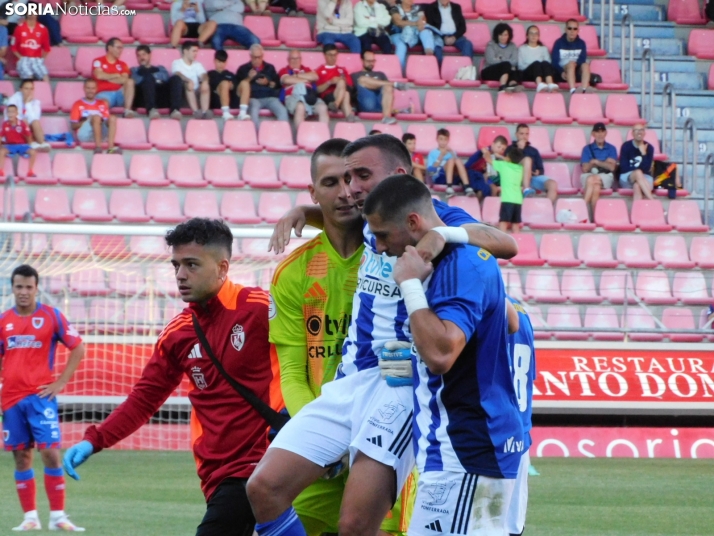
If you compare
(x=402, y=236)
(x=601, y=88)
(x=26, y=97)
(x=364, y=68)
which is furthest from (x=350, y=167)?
(x=601, y=88)

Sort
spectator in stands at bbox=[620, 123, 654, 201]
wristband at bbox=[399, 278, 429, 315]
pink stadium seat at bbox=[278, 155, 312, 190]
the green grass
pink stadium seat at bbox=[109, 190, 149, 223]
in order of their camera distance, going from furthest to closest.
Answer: spectator in stands at bbox=[620, 123, 654, 201] < pink stadium seat at bbox=[278, 155, 312, 190] < pink stadium seat at bbox=[109, 190, 149, 223] < the green grass < wristband at bbox=[399, 278, 429, 315]

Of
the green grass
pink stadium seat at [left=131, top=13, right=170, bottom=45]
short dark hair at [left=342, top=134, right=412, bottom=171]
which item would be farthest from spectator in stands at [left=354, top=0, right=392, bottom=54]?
→ short dark hair at [left=342, top=134, right=412, bottom=171]

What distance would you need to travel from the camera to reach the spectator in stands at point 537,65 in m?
19.5

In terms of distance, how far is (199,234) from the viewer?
5141 millimetres

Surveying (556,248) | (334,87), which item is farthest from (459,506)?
(334,87)

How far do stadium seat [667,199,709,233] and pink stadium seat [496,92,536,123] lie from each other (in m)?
2.66

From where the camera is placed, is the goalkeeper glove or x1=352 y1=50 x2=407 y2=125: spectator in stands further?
x1=352 y1=50 x2=407 y2=125: spectator in stands

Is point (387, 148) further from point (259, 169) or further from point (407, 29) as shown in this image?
point (407, 29)

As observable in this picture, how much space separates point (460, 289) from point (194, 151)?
13.9 m

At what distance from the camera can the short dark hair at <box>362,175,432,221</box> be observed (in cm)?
404

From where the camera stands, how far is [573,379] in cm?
1367

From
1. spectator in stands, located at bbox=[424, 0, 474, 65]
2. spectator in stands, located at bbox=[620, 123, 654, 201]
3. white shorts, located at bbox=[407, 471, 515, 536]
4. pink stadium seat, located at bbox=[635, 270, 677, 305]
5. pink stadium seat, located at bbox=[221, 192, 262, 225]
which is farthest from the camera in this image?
spectator in stands, located at bbox=[424, 0, 474, 65]

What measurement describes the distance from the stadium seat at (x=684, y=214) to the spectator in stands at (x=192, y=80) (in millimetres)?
7195

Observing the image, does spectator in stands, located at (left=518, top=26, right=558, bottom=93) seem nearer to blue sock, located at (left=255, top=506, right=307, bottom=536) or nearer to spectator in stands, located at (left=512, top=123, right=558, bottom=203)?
spectator in stands, located at (left=512, top=123, right=558, bottom=203)
